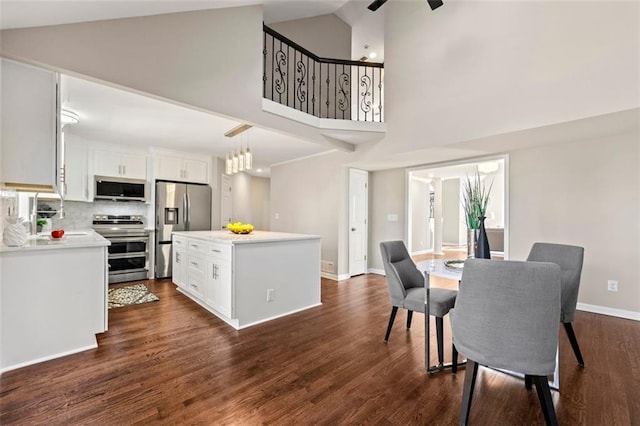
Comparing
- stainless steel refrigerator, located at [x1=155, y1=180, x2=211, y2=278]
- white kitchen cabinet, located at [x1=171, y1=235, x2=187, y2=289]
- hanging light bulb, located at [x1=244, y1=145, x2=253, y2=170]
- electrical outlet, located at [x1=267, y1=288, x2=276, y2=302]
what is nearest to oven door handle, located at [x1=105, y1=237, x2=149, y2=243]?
stainless steel refrigerator, located at [x1=155, y1=180, x2=211, y2=278]

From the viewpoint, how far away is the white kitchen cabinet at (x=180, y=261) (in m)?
4.11

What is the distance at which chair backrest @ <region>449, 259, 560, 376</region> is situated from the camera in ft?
4.63

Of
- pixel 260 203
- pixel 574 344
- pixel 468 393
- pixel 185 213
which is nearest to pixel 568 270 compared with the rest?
pixel 574 344

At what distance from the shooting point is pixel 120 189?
5.01 m

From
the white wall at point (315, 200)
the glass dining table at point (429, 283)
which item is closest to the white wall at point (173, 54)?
the white wall at point (315, 200)

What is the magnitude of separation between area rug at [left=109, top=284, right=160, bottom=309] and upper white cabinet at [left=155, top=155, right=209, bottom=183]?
203 centimetres

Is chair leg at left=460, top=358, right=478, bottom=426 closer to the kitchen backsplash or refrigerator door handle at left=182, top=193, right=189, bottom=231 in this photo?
refrigerator door handle at left=182, top=193, right=189, bottom=231

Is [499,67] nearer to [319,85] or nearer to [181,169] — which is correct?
[319,85]

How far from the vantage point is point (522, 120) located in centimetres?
305

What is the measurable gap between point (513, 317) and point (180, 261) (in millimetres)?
4186

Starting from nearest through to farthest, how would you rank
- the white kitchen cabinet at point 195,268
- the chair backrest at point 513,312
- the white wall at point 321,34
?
the chair backrest at point 513,312
the white kitchen cabinet at point 195,268
the white wall at point 321,34

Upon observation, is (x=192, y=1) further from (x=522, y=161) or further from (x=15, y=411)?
(x=522, y=161)

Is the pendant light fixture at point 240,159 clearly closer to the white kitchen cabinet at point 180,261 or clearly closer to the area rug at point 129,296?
the white kitchen cabinet at point 180,261

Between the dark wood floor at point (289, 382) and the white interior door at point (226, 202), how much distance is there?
11.7 feet
